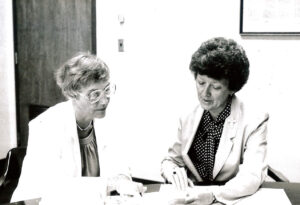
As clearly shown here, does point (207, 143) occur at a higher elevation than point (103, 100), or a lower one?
lower

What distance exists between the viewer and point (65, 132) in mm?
1792

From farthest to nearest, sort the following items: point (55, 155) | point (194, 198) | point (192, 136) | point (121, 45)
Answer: point (121, 45) < point (192, 136) < point (55, 155) < point (194, 198)

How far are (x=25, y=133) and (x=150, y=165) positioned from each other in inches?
62.0

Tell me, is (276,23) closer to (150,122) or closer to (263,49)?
(263,49)

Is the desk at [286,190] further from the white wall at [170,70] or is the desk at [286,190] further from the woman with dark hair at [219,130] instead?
the white wall at [170,70]

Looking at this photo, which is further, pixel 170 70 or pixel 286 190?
pixel 170 70

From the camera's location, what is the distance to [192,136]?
1925 millimetres

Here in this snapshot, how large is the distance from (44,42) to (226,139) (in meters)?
2.73

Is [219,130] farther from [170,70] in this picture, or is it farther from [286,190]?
[170,70]

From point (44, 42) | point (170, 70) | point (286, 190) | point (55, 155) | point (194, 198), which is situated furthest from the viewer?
point (44, 42)

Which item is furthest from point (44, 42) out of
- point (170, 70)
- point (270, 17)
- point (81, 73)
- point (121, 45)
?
point (81, 73)

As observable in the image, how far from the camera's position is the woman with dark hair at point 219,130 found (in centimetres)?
176

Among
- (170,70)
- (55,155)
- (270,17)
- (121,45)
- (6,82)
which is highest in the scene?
(270,17)

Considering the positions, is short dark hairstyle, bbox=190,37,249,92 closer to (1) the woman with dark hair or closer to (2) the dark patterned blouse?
(1) the woman with dark hair
